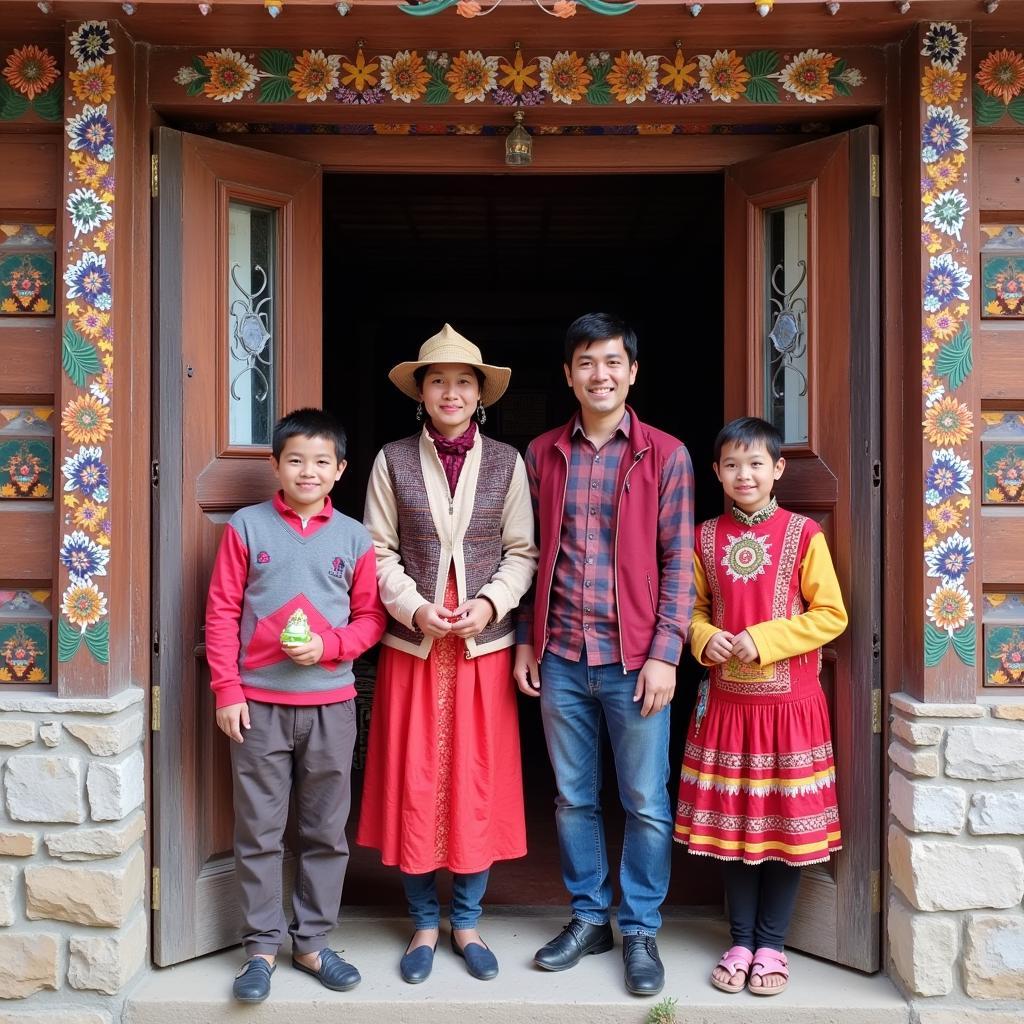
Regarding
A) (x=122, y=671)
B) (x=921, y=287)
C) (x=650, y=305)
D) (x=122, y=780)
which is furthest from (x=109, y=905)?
(x=650, y=305)

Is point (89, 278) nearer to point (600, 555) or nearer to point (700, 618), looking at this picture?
point (600, 555)

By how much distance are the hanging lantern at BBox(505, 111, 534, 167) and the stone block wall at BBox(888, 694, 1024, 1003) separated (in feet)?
6.60

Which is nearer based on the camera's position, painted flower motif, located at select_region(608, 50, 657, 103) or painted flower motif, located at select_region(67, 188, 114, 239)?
painted flower motif, located at select_region(67, 188, 114, 239)

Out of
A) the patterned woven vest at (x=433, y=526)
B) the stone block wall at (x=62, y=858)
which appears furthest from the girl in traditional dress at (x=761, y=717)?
the stone block wall at (x=62, y=858)

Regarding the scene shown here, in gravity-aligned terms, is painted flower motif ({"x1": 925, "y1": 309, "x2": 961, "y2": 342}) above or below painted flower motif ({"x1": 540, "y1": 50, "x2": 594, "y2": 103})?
below

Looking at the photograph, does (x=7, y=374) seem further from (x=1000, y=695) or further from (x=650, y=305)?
(x=650, y=305)

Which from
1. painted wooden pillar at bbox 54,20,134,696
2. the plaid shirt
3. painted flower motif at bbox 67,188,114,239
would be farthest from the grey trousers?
painted flower motif at bbox 67,188,114,239

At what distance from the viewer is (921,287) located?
2.70 m

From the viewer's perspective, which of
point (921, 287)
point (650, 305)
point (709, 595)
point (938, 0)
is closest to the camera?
point (938, 0)

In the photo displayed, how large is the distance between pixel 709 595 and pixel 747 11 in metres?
1.64

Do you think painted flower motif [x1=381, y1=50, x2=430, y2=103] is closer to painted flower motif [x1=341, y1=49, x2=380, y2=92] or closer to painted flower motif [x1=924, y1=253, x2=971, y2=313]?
painted flower motif [x1=341, y1=49, x2=380, y2=92]

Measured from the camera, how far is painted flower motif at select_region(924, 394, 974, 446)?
269cm

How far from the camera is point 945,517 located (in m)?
2.69

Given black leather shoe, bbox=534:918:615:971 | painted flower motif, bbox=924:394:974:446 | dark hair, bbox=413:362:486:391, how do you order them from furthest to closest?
1. dark hair, bbox=413:362:486:391
2. black leather shoe, bbox=534:918:615:971
3. painted flower motif, bbox=924:394:974:446
